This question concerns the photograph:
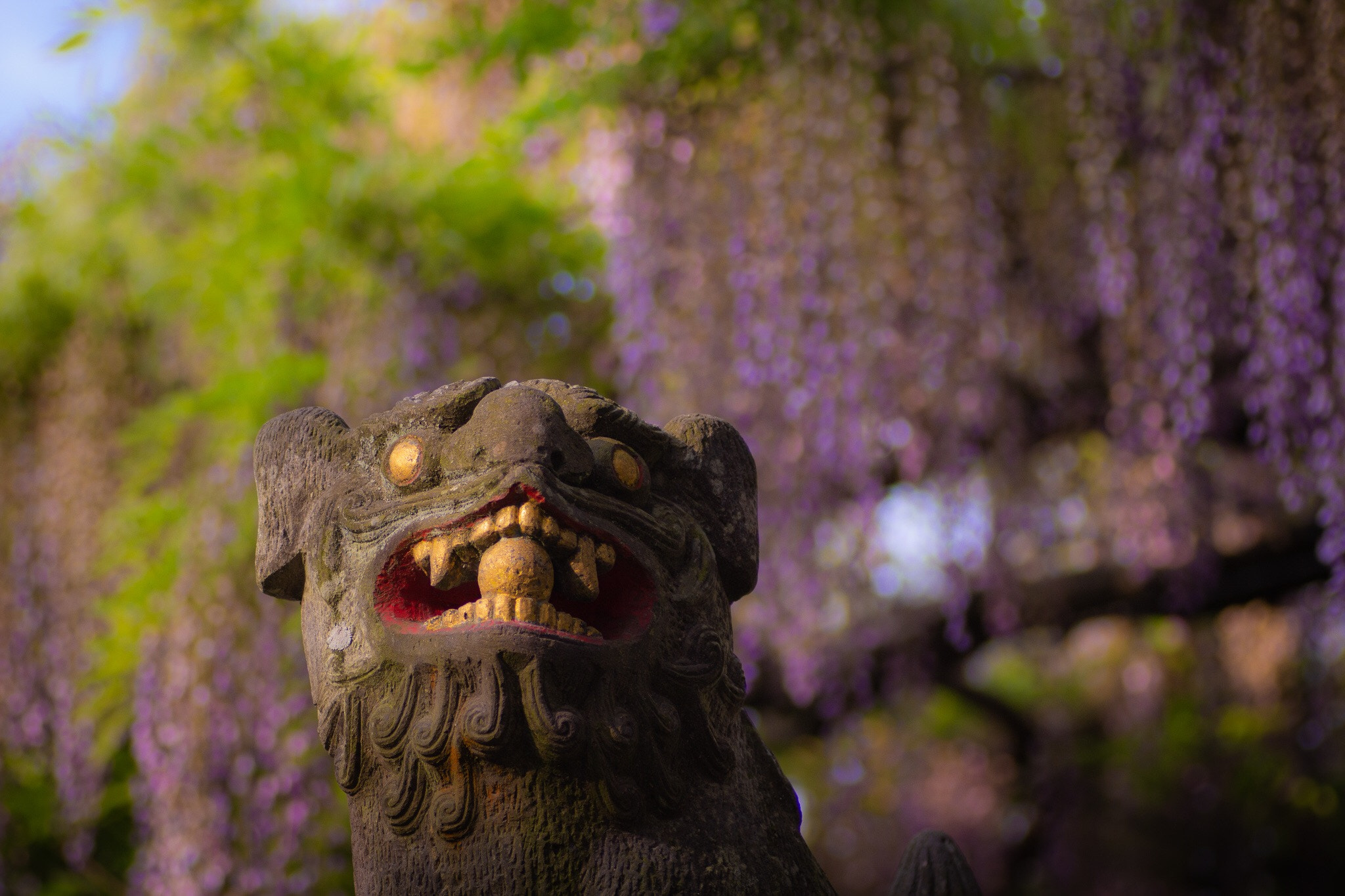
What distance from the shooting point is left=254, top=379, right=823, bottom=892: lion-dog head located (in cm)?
130

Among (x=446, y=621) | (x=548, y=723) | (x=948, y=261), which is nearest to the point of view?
(x=548, y=723)

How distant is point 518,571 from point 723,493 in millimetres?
400

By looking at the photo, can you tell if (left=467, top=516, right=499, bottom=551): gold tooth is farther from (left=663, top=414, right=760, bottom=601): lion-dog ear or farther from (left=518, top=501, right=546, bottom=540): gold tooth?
(left=663, top=414, right=760, bottom=601): lion-dog ear

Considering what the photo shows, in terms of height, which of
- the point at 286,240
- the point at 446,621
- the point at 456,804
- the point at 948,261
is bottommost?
the point at 456,804

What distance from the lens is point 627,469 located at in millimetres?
1484

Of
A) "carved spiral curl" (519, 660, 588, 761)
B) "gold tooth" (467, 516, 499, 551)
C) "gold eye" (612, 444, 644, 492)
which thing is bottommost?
"carved spiral curl" (519, 660, 588, 761)

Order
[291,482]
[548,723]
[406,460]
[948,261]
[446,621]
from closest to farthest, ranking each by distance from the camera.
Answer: [548,723], [446,621], [406,460], [291,482], [948,261]

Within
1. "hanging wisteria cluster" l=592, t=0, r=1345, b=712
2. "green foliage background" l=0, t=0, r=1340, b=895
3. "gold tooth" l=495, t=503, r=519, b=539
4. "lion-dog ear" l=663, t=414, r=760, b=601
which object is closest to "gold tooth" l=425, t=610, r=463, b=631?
"gold tooth" l=495, t=503, r=519, b=539

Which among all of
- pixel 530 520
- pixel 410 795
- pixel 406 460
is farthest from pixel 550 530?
pixel 410 795

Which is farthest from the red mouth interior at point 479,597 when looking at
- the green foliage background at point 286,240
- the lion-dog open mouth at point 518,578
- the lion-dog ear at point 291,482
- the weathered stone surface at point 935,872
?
the green foliage background at point 286,240

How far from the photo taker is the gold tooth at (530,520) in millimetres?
1347

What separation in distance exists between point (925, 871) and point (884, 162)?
261cm

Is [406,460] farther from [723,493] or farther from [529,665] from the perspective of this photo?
[723,493]

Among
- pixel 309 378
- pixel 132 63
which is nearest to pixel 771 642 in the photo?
pixel 309 378
